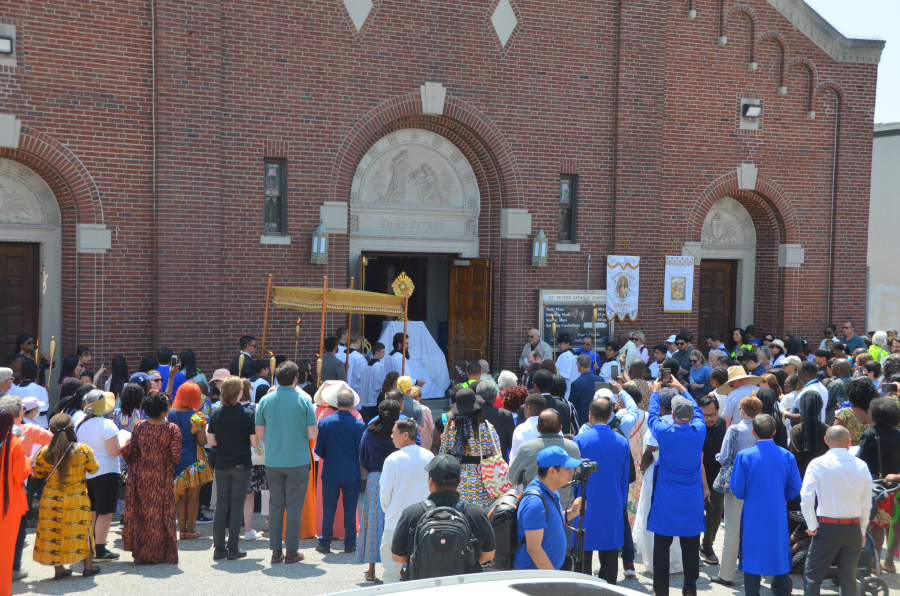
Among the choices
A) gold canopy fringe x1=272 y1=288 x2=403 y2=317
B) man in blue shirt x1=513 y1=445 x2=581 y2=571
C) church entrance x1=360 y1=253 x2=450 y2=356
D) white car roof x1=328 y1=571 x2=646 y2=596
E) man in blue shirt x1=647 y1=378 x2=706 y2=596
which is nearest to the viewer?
white car roof x1=328 y1=571 x2=646 y2=596

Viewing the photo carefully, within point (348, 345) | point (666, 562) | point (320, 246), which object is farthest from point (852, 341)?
point (666, 562)

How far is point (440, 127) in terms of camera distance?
14.6 m

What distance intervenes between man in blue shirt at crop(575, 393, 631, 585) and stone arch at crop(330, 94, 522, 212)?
7.87m

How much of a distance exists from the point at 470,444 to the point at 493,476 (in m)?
0.33

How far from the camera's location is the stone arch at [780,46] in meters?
16.8

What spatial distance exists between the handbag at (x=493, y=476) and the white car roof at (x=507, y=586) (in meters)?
3.24

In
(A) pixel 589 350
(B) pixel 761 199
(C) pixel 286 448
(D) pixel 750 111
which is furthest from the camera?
(B) pixel 761 199

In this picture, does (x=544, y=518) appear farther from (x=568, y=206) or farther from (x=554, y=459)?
(x=568, y=206)

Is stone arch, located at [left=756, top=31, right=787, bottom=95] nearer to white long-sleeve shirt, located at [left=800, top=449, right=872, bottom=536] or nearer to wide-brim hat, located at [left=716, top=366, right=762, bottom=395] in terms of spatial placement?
wide-brim hat, located at [left=716, top=366, right=762, bottom=395]

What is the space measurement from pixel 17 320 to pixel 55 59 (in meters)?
3.85

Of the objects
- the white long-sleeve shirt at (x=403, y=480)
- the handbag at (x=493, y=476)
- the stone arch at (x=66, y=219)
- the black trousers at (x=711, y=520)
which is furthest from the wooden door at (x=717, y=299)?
the white long-sleeve shirt at (x=403, y=480)

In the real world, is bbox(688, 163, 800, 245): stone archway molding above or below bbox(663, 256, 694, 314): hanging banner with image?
above

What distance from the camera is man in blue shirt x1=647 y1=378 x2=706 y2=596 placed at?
6.93 meters

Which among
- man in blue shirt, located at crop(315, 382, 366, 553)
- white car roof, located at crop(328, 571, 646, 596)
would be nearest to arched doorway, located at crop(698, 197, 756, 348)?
man in blue shirt, located at crop(315, 382, 366, 553)
